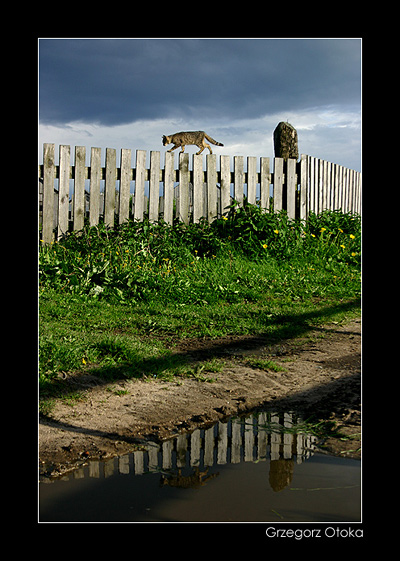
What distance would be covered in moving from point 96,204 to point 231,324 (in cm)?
477

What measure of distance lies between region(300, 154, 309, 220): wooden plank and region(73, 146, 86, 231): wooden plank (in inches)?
190

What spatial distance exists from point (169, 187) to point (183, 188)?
0.94 ft

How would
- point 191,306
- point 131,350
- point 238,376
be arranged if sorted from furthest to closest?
1. point 191,306
2. point 131,350
3. point 238,376

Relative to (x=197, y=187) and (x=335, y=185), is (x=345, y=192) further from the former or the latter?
(x=197, y=187)

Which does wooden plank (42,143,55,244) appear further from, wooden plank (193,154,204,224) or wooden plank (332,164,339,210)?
wooden plank (332,164,339,210)

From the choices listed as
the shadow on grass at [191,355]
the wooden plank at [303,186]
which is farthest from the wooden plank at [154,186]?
the shadow on grass at [191,355]

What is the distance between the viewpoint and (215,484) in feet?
7.74

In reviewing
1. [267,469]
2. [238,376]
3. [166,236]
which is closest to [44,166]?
[166,236]

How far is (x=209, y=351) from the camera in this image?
4.58m

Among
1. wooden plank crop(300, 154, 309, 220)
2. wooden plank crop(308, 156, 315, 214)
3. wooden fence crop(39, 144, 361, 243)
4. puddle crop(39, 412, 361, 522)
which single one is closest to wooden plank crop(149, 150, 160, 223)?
wooden fence crop(39, 144, 361, 243)

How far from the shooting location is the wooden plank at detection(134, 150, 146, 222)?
31.2 ft

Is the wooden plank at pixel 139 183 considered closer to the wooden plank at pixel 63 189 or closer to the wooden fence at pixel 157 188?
the wooden fence at pixel 157 188

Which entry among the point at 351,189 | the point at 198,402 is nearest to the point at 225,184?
the point at 351,189

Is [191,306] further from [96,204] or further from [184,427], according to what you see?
[96,204]
